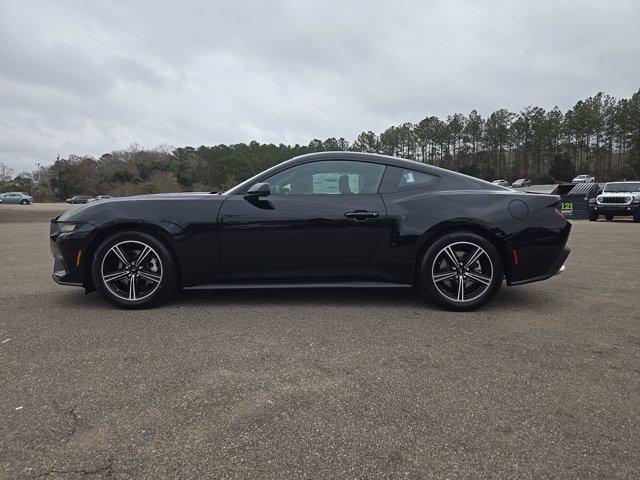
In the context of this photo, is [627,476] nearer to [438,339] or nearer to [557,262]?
[438,339]

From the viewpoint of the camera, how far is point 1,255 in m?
7.50

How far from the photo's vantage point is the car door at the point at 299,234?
3.74 meters

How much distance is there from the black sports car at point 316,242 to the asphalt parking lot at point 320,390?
25 cm

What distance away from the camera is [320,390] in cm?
226

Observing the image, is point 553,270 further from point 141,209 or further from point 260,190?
A: point 141,209

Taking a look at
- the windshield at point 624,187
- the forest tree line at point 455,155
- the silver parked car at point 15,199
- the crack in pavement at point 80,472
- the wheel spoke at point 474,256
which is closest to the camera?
the crack in pavement at point 80,472

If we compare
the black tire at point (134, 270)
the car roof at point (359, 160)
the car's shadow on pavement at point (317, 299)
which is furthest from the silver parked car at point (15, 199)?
the car roof at point (359, 160)

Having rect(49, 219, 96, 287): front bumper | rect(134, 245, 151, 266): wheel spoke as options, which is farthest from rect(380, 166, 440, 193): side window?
rect(49, 219, 96, 287): front bumper

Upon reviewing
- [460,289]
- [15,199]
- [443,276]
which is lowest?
[460,289]

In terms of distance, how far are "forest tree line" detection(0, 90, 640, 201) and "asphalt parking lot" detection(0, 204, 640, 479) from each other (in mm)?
61125

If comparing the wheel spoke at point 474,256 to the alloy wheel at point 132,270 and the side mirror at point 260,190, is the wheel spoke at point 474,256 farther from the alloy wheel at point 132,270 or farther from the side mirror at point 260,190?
the alloy wheel at point 132,270

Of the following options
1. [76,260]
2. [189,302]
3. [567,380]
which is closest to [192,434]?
[567,380]

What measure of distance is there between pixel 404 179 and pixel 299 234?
105 cm

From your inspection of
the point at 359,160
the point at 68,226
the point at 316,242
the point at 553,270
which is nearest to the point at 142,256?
the point at 68,226
